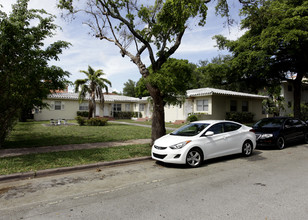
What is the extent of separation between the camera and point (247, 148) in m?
8.05

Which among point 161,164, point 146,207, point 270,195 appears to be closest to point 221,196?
point 270,195

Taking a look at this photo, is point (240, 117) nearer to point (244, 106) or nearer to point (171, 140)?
point (244, 106)

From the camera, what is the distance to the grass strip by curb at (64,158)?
634 cm

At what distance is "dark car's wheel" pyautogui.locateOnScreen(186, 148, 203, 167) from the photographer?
6486mm

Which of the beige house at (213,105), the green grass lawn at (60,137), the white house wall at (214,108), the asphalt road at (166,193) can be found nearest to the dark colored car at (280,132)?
the asphalt road at (166,193)

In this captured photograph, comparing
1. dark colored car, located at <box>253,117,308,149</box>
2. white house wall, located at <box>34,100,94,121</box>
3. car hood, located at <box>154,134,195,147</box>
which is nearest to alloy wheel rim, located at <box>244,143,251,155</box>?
dark colored car, located at <box>253,117,308,149</box>

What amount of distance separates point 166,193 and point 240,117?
67.5 ft

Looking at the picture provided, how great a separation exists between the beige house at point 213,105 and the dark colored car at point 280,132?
1008cm

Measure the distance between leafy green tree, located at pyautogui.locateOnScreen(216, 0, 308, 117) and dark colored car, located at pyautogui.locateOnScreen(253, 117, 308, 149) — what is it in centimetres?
498

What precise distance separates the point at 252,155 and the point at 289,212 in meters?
5.02

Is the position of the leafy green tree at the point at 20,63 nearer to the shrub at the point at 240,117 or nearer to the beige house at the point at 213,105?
the beige house at the point at 213,105

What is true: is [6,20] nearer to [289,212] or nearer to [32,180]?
[32,180]

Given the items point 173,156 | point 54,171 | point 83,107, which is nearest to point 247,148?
point 173,156

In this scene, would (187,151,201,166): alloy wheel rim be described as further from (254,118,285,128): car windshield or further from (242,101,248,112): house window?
(242,101,248,112): house window
